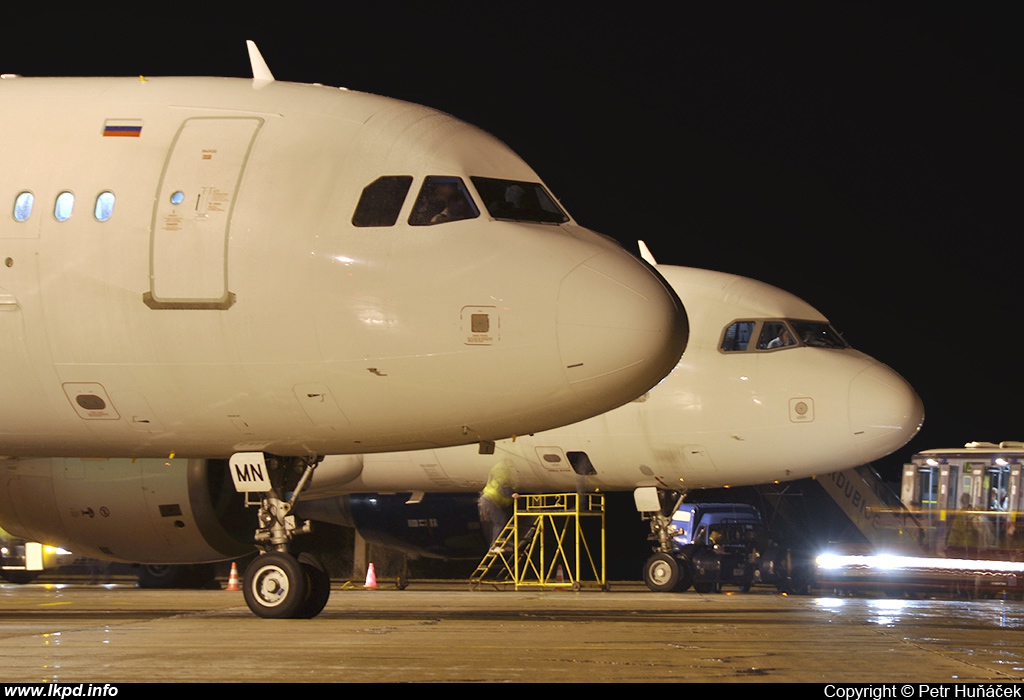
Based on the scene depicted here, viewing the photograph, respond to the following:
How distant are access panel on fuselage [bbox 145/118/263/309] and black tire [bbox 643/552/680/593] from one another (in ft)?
47.2

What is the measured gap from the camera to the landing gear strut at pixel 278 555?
1441 cm

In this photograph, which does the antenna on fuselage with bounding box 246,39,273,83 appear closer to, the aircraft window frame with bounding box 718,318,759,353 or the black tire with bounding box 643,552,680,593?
the aircraft window frame with bounding box 718,318,759,353

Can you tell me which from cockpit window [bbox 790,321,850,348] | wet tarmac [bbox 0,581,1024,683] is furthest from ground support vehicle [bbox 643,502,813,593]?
wet tarmac [bbox 0,581,1024,683]

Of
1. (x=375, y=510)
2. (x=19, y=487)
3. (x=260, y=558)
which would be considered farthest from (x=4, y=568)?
(x=260, y=558)

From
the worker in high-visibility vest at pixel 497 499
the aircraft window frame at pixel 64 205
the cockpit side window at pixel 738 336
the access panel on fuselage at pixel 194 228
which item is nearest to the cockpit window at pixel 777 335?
the cockpit side window at pixel 738 336

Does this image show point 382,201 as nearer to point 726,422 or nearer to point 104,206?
point 104,206

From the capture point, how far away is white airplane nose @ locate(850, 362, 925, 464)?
70.6 feet

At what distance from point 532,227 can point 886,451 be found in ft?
33.6

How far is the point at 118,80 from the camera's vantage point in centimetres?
1506

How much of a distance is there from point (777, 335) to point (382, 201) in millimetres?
11100

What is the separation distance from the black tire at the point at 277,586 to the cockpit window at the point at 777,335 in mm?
10755

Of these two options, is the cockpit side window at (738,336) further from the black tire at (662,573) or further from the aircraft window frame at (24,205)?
the aircraft window frame at (24,205)

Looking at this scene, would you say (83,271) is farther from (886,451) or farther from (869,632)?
(886,451)

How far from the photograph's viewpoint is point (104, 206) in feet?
45.7
